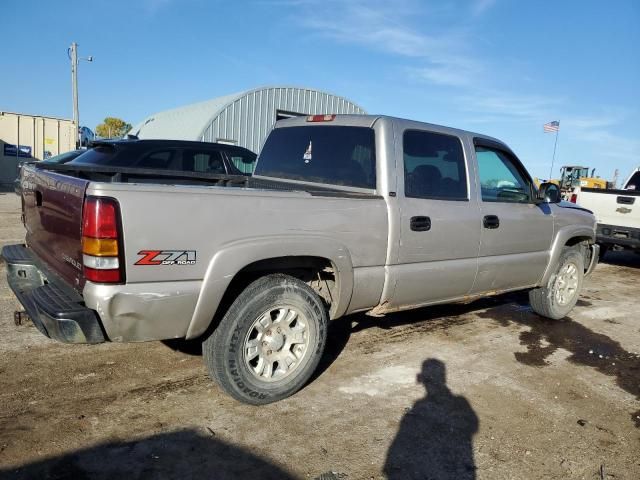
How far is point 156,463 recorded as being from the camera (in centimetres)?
251

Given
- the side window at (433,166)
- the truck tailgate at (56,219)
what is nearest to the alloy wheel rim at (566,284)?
the side window at (433,166)

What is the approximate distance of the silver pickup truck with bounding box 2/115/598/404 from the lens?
2541 mm

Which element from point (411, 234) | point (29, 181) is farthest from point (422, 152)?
point (29, 181)

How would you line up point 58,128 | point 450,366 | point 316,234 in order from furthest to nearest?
point 58,128, point 450,366, point 316,234

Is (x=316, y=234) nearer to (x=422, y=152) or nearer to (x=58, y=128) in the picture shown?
(x=422, y=152)

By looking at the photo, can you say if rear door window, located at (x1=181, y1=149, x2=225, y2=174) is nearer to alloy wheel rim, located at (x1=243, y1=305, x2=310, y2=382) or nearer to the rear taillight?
alloy wheel rim, located at (x1=243, y1=305, x2=310, y2=382)

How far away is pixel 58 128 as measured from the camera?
1095 inches

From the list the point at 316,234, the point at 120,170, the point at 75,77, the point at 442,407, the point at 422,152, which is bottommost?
the point at 442,407

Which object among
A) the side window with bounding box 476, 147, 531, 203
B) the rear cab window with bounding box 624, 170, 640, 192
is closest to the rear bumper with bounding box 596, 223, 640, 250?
the rear cab window with bounding box 624, 170, 640, 192

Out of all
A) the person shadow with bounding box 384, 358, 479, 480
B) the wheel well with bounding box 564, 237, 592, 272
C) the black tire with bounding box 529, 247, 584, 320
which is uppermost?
the wheel well with bounding box 564, 237, 592, 272

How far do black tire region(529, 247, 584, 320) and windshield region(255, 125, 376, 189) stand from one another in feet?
9.50

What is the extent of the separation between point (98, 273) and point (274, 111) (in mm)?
18021

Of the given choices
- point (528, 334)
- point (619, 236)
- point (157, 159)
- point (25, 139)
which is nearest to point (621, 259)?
point (619, 236)

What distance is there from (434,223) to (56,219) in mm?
2641
